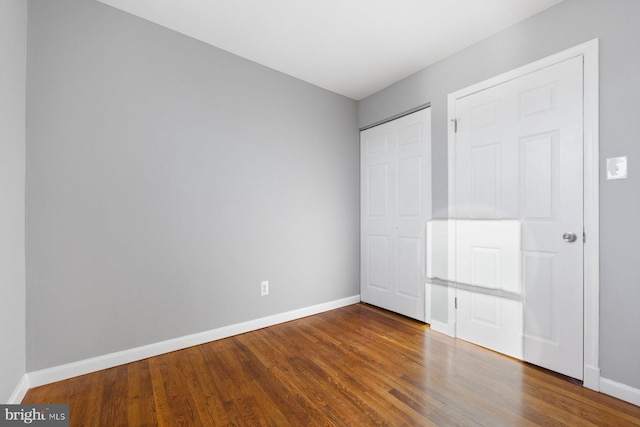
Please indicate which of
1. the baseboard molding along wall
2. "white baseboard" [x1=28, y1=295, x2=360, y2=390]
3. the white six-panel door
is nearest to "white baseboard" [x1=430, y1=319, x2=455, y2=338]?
the baseboard molding along wall

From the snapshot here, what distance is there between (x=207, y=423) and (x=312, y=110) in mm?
2868

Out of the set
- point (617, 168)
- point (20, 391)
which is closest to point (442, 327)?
point (617, 168)

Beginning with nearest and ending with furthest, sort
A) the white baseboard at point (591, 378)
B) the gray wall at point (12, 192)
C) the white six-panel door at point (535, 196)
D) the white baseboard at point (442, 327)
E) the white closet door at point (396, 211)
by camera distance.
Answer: the gray wall at point (12, 192) < the white baseboard at point (591, 378) < the white six-panel door at point (535, 196) < the white baseboard at point (442, 327) < the white closet door at point (396, 211)

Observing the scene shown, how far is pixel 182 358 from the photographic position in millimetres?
2131

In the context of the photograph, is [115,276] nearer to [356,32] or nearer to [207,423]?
[207,423]

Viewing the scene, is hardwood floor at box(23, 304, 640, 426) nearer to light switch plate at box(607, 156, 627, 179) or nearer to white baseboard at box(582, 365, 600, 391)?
white baseboard at box(582, 365, 600, 391)

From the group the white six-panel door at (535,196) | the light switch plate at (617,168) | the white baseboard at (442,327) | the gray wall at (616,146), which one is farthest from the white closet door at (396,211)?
A: the light switch plate at (617,168)

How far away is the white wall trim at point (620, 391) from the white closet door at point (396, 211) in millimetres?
1318

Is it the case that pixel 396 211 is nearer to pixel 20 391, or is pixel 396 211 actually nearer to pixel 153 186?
pixel 153 186

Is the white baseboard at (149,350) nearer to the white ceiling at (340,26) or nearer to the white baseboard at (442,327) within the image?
the white baseboard at (442,327)

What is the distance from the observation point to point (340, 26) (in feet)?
7.23

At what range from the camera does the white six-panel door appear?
6.04ft

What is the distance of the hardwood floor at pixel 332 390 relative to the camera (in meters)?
1.49

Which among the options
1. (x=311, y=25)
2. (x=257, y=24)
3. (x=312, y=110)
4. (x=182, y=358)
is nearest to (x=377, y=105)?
(x=312, y=110)
